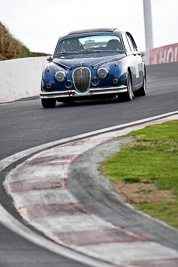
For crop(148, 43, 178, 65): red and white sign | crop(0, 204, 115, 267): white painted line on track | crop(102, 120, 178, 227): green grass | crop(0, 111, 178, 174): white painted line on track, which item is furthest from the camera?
crop(148, 43, 178, 65): red and white sign

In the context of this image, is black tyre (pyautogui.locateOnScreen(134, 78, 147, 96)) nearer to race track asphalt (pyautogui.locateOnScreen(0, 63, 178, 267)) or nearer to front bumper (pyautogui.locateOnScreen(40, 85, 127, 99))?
race track asphalt (pyautogui.locateOnScreen(0, 63, 178, 267))

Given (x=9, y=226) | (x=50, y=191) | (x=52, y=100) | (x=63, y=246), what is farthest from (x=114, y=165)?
(x=52, y=100)

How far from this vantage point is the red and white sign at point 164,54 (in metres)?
39.4

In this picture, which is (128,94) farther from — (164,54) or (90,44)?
(164,54)

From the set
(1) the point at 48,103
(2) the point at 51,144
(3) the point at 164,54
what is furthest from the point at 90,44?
(3) the point at 164,54

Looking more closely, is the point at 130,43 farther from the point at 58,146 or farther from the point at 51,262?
the point at 51,262

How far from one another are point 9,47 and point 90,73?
13.3 metres

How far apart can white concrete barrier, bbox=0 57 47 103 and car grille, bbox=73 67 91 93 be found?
5.43 m

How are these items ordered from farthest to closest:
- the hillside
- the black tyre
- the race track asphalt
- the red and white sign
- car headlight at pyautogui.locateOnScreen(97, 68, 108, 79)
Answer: the red and white sign, the hillside, the black tyre, car headlight at pyautogui.locateOnScreen(97, 68, 108, 79), the race track asphalt

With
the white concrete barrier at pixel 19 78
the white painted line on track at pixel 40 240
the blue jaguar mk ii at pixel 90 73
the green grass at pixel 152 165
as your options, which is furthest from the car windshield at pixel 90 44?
the white painted line on track at pixel 40 240

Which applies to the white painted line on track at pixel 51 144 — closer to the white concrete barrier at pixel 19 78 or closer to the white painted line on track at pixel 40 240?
the white painted line on track at pixel 40 240

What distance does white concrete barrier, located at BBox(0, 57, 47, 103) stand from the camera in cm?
2100

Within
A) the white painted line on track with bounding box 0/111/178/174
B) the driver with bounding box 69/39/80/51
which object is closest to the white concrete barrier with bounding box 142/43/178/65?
the driver with bounding box 69/39/80/51

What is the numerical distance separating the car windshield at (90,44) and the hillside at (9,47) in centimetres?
1078
